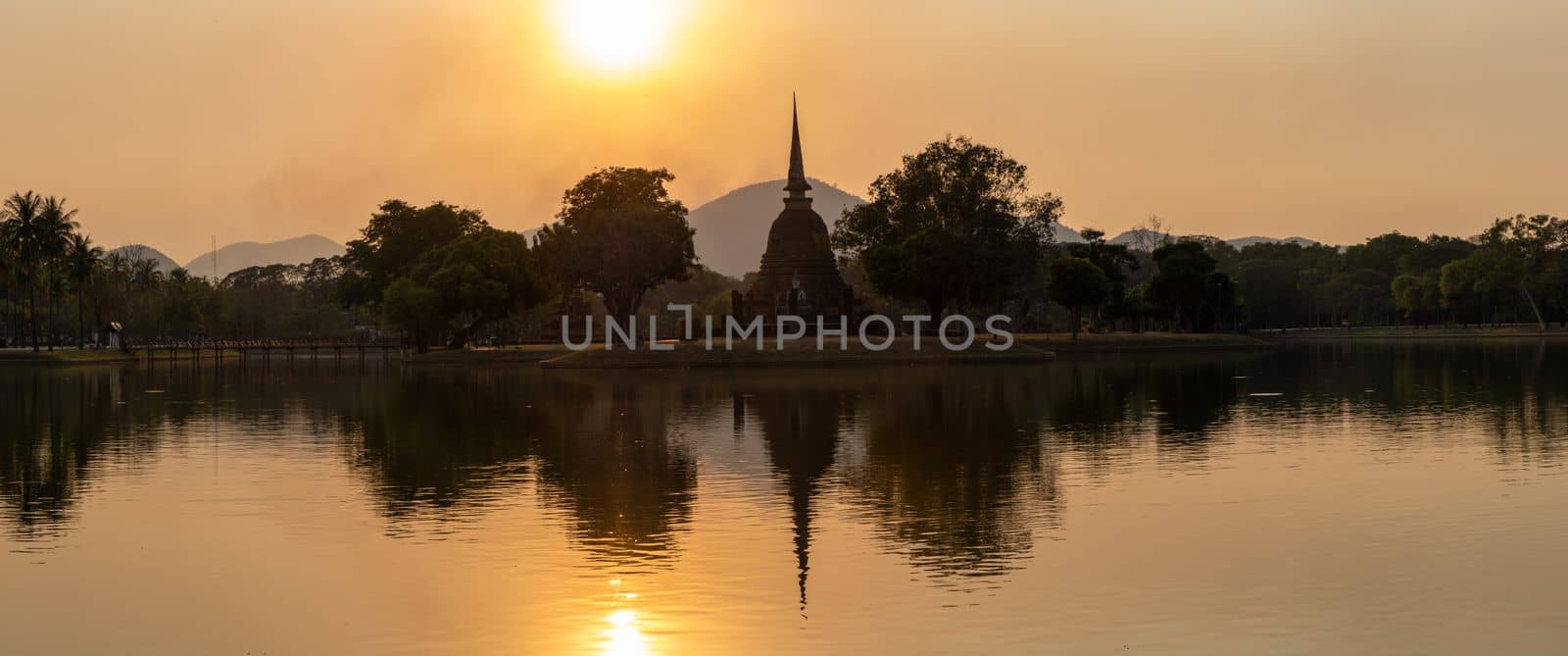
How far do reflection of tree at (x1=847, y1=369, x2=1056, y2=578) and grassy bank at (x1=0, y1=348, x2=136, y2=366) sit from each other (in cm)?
8956

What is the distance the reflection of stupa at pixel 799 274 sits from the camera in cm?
11462

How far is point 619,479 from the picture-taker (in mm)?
31344

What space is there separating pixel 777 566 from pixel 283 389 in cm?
5786

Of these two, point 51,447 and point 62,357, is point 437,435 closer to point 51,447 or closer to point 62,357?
point 51,447

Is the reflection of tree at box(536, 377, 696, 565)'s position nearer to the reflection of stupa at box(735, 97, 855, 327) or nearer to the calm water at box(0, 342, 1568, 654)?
the calm water at box(0, 342, 1568, 654)

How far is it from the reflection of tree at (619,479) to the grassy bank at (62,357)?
272 ft

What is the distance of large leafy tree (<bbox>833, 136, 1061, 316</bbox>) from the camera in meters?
107

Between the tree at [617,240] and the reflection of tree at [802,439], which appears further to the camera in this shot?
the tree at [617,240]

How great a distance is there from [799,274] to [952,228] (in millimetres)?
15950

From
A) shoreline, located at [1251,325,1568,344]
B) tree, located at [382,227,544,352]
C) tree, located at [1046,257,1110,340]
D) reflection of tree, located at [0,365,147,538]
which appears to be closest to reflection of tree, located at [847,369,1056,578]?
reflection of tree, located at [0,365,147,538]


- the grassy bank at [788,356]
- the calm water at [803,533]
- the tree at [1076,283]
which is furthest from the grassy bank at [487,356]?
the calm water at [803,533]

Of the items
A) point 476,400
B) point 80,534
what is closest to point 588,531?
point 80,534

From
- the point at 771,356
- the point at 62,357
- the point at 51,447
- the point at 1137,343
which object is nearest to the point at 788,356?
the point at 771,356

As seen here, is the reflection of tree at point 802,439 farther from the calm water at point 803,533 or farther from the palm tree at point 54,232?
the palm tree at point 54,232
